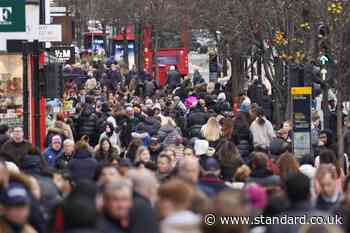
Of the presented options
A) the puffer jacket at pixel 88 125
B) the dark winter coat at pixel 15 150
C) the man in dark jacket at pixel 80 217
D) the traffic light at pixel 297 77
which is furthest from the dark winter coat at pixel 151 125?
the man in dark jacket at pixel 80 217

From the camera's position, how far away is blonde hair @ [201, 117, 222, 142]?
79.9 ft

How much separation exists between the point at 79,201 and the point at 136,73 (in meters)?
45.9

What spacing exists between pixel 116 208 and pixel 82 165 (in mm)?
6838

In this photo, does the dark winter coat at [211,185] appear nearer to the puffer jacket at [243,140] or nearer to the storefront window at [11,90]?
the puffer jacket at [243,140]

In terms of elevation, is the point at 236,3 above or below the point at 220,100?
above

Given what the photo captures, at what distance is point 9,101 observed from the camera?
2725 cm

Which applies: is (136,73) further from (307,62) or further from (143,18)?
(307,62)

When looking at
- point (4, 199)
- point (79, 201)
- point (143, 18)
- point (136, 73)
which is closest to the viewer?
point (79, 201)

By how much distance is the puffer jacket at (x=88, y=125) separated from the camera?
28.8 meters

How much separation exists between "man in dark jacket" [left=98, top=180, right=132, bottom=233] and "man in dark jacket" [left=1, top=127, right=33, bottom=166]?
824 centimetres

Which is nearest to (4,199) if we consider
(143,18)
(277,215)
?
(277,215)

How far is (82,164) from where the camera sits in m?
17.1

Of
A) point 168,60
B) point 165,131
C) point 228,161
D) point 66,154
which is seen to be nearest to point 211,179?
point 228,161

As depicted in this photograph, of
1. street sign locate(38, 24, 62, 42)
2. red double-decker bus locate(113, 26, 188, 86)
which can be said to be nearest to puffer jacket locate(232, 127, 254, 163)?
street sign locate(38, 24, 62, 42)
